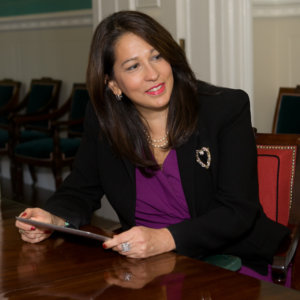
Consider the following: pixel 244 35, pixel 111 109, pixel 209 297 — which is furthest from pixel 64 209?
pixel 244 35

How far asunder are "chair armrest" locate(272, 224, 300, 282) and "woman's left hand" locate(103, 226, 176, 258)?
0.47 meters

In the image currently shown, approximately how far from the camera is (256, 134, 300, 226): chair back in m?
2.39

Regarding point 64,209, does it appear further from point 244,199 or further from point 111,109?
point 244,199

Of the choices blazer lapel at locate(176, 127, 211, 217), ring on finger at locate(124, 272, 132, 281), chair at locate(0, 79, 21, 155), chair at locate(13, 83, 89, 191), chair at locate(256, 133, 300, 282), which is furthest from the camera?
chair at locate(0, 79, 21, 155)

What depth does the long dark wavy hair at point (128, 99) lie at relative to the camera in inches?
84.4

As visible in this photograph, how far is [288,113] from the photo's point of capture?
402 centimetres

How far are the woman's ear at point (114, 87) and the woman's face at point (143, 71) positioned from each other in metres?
0.09

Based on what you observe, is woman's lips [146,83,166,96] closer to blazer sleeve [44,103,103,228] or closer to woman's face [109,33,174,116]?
woman's face [109,33,174,116]

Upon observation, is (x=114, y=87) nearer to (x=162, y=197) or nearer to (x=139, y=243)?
(x=162, y=197)

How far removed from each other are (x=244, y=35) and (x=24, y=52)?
388 centimetres

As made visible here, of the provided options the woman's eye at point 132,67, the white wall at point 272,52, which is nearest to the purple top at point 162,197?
the woman's eye at point 132,67

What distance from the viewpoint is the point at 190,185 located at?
7.09ft

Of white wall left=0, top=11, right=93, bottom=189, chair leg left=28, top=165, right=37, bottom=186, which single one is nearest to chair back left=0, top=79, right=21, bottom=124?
white wall left=0, top=11, right=93, bottom=189

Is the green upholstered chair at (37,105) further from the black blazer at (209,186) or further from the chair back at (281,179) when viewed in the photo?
the chair back at (281,179)
